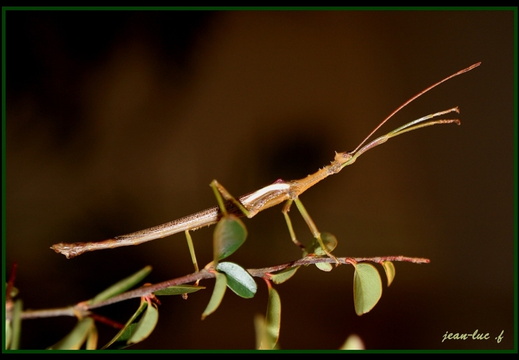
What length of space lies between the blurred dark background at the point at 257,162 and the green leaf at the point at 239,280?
1.42 metres

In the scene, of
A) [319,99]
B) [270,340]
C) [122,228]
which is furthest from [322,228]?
[270,340]

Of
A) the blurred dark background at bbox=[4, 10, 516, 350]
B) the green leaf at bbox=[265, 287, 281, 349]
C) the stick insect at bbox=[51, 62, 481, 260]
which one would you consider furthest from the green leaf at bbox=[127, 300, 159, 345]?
the blurred dark background at bbox=[4, 10, 516, 350]

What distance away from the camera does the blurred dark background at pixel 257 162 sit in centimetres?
174

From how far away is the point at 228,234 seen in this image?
38 cm

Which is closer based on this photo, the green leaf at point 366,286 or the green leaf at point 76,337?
the green leaf at point 76,337

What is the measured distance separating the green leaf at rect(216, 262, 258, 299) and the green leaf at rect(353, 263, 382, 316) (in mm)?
113

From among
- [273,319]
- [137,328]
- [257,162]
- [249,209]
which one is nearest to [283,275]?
[273,319]

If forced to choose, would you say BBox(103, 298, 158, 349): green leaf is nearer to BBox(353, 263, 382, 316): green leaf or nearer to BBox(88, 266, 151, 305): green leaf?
BBox(88, 266, 151, 305): green leaf

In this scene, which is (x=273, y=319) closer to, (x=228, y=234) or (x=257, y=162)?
(x=228, y=234)

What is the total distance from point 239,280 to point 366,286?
137 millimetres

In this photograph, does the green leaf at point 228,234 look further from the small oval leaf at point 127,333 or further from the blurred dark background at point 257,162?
the blurred dark background at point 257,162

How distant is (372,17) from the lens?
1.82 m

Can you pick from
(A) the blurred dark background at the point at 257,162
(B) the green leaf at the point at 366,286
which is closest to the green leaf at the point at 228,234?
(B) the green leaf at the point at 366,286

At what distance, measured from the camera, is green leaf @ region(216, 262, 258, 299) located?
1.38 ft
